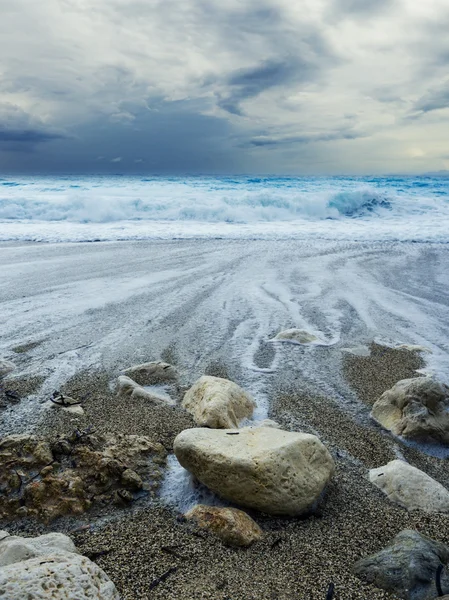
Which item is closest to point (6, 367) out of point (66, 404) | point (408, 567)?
point (66, 404)

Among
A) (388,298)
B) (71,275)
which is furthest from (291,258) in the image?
(71,275)

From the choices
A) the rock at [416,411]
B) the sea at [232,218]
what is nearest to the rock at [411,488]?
the rock at [416,411]

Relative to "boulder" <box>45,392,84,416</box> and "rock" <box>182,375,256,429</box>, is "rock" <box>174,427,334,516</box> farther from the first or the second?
"boulder" <box>45,392,84,416</box>

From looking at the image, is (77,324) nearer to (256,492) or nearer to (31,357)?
(31,357)

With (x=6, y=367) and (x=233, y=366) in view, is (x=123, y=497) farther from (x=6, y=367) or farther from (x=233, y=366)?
(x=6, y=367)

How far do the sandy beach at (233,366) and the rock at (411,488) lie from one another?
0.20ft

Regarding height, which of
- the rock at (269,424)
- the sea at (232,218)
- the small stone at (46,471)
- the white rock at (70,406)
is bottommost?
the white rock at (70,406)

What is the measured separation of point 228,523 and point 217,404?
1.02 metres

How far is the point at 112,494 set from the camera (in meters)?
2.26

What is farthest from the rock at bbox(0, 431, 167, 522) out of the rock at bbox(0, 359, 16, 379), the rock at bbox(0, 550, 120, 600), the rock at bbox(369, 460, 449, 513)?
the rock at bbox(0, 359, 16, 379)

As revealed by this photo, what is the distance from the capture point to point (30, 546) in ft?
5.57

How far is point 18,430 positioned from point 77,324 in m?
2.28

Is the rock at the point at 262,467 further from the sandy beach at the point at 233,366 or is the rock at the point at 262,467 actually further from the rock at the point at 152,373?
the rock at the point at 152,373

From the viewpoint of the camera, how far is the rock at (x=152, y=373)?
12.4 feet
